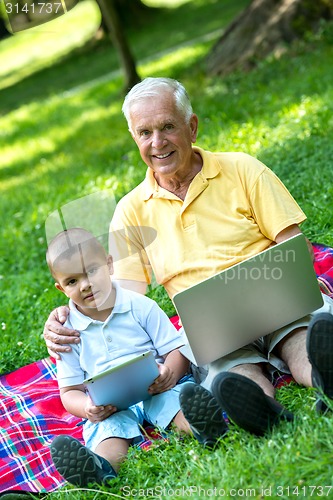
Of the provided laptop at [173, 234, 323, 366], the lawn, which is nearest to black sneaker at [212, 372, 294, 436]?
the lawn

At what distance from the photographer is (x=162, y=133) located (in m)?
3.93

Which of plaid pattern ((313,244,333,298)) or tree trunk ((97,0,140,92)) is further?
tree trunk ((97,0,140,92))

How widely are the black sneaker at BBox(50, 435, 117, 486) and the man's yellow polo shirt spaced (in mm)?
1005

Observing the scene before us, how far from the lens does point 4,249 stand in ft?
23.2

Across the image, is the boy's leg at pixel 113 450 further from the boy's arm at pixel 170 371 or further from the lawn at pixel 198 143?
the boy's arm at pixel 170 371

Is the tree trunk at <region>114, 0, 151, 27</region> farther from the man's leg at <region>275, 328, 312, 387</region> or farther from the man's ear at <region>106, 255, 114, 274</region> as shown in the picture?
the man's leg at <region>275, 328, 312, 387</region>

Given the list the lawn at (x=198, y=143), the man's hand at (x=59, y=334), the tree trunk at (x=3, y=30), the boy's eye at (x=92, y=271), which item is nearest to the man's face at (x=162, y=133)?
the boy's eye at (x=92, y=271)

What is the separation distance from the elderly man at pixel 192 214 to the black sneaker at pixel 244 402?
46 centimetres

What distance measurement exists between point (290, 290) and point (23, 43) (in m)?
22.6

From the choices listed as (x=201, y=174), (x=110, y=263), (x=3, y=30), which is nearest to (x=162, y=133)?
(x=201, y=174)

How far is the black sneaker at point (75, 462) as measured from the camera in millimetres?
3250

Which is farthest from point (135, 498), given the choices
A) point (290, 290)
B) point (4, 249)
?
point (4, 249)

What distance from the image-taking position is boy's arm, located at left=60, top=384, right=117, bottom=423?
3.60 metres

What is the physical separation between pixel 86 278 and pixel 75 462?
0.83 metres
